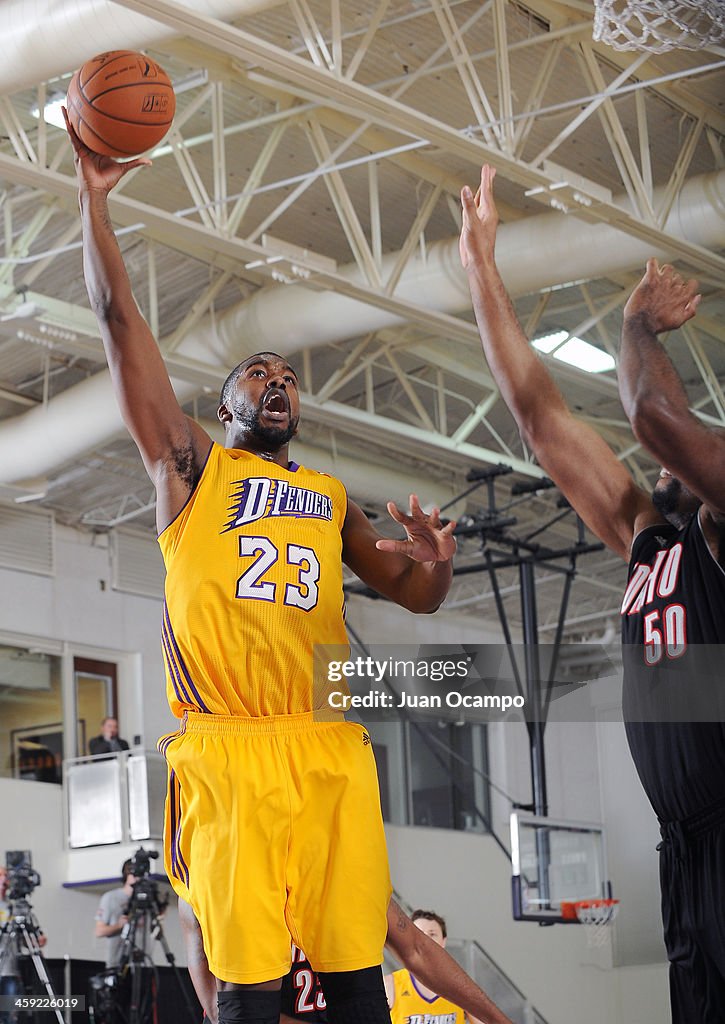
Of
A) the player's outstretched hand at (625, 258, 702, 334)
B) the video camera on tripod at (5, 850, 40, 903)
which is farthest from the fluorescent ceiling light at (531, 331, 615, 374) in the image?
the player's outstretched hand at (625, 258, 702, 334)

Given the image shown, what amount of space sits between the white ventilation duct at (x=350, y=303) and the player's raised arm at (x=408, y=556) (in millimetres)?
6803

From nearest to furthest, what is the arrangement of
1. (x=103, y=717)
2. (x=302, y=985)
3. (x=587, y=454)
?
1. (x=587, y=454)
2. (x=302, y=985)
3. (x=103, y=717)

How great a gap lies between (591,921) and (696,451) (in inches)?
411

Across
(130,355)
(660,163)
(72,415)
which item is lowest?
(130,355)

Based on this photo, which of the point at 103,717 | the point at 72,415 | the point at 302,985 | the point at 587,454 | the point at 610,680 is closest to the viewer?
the point at 587,454

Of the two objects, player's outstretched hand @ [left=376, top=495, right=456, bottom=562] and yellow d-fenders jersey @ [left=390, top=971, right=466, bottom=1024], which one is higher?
player's outstretched hand @ [left=376, top=495, right=456, bottom=562]

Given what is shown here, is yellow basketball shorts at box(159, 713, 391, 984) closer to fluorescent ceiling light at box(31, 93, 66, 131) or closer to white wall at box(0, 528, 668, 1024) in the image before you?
fluorescent ceiling light at box(31, 93, 66, 131)

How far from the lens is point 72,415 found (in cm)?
1219

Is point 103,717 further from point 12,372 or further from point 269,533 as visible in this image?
point 269,533

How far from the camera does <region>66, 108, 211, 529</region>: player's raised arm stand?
11.7 ft

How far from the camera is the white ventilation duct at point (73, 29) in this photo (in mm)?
7562

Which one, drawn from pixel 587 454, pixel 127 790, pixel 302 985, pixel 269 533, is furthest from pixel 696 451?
pixel 127 790

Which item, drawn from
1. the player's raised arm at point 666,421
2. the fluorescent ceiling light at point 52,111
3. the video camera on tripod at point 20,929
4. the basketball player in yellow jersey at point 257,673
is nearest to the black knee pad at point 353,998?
the basketball player in yellow jersey at point 257,673

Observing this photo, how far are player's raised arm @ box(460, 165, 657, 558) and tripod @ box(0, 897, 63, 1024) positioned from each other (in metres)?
10.0
